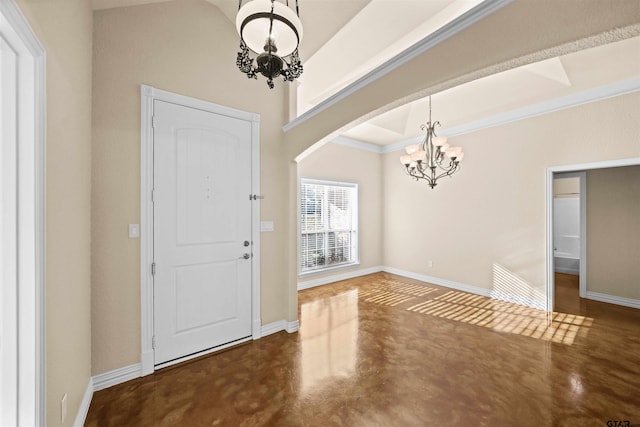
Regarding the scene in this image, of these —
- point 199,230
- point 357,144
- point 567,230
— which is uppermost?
point 357,144

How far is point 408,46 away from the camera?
2.94m

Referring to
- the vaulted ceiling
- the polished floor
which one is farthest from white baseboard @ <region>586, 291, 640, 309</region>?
the vaulted ceiling

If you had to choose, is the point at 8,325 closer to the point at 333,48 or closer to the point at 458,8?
the point at 333,48

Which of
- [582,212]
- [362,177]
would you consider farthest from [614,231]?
[362,177]

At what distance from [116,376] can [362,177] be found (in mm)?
4907

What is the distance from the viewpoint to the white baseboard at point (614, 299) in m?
3.69

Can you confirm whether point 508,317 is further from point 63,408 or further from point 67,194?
point 67,194

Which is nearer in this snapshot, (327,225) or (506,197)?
(506,197)

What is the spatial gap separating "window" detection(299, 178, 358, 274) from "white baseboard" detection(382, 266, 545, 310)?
1.12 meters

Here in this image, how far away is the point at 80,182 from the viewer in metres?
1.72

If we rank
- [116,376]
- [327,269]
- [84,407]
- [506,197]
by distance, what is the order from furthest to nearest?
1. [327,269]
2. [506,197]
3. [116,376]
4. [84,407]

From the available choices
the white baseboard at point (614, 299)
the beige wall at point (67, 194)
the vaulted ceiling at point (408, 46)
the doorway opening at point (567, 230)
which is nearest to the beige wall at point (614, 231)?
the white baseboard at point (614, 299)

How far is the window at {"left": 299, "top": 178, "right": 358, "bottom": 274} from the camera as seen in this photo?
486 centimetres

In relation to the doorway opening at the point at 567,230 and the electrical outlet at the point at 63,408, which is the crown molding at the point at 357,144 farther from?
the electrical outlet at the point at 63,408
